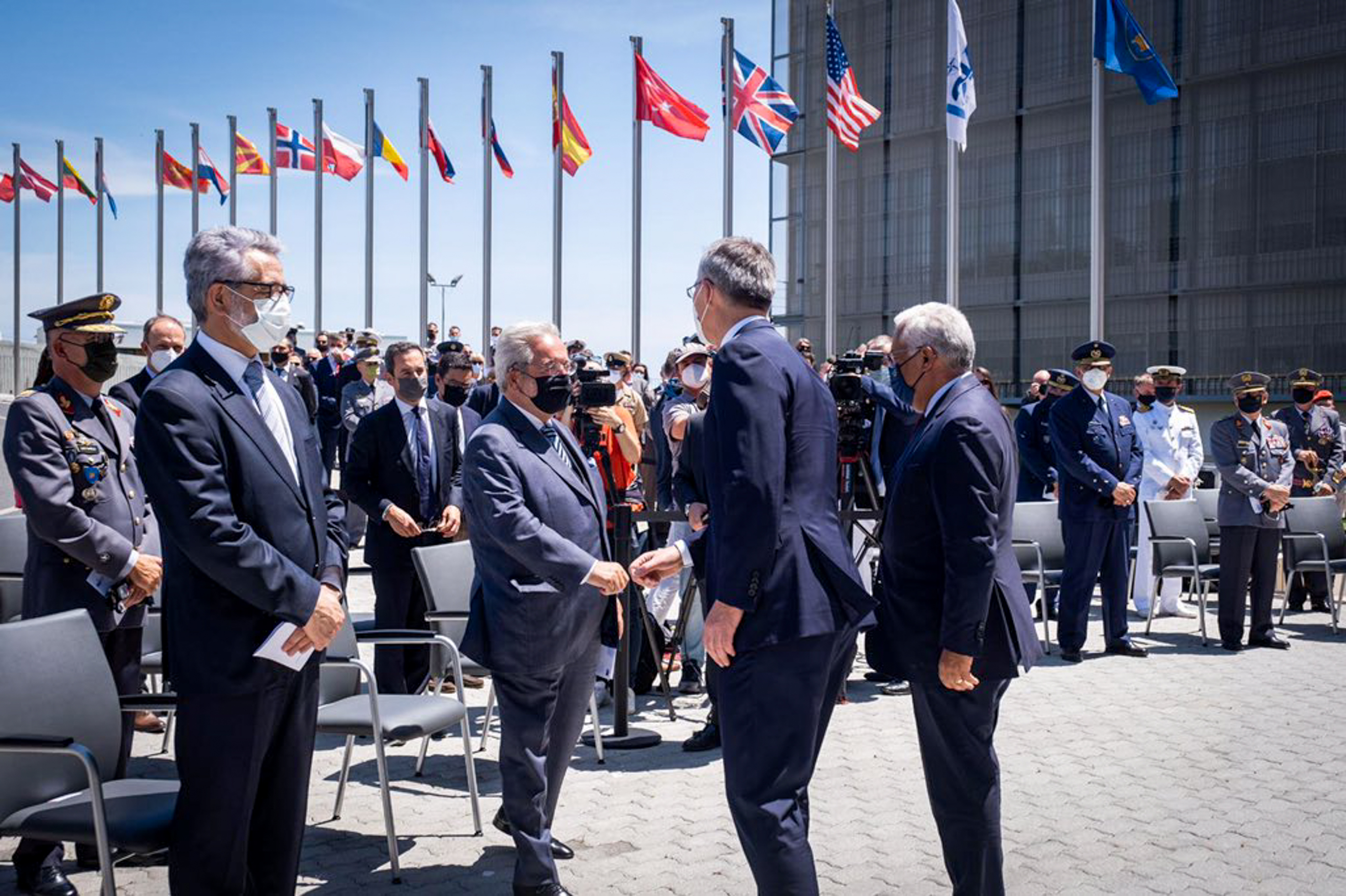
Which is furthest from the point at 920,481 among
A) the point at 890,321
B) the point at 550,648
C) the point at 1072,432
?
the point at 890,321

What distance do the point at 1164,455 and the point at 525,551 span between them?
30.4 ft

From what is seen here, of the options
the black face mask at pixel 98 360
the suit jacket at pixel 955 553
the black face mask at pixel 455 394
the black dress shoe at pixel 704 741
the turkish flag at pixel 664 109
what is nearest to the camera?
the suit jacket at pixel 955 553

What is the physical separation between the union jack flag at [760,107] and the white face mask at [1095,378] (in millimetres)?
11729

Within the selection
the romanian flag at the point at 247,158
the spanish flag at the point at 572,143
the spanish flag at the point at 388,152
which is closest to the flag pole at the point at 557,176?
the spanish flag at the point at 572,143

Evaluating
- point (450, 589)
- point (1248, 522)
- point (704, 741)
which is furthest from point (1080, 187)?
point (450, 589)

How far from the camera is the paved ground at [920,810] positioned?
16.1ft

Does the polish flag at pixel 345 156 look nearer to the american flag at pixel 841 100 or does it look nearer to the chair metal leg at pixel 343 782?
the american flag at pixel 841 100

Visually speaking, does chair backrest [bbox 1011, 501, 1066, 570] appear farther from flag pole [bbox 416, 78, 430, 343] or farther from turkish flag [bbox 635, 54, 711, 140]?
flag pole [bbox 416, 78, 430, 343]

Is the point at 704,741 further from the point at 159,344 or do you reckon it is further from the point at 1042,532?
the point at 1042,532

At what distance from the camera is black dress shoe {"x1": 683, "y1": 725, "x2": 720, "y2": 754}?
275 inches

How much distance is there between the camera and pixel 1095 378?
32.8 ft

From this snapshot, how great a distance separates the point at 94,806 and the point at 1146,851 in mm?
4051

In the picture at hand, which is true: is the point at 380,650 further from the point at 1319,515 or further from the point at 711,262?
the point at 1319,515

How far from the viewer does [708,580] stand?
3.80 m
